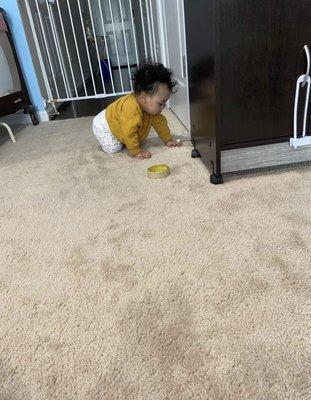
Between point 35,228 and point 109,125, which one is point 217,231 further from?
point 109,125

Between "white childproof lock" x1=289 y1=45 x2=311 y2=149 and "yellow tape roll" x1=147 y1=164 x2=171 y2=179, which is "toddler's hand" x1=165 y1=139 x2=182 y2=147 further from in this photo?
"white childproof lock" x1=289 y1=45 x2=311 y2=149

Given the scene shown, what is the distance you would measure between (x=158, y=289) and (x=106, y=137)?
97cm

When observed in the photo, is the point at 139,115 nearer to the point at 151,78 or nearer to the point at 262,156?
the point at 151,78

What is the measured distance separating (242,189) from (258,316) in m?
0.55

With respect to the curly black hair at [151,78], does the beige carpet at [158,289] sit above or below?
below

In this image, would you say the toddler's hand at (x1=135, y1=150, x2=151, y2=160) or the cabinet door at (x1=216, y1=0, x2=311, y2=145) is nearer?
the cabinet door at (x1=216, y1=0, x2=311, y2=145)

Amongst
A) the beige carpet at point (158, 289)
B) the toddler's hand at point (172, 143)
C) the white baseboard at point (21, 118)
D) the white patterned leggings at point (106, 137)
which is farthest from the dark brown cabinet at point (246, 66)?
the white baseboard at point (21, 118)

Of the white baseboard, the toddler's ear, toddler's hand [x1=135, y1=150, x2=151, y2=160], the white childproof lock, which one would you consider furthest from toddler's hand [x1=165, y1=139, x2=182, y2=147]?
the white baseboard

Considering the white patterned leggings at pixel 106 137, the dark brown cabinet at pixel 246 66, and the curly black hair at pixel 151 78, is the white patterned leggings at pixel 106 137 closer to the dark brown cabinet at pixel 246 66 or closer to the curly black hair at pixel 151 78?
the curly black hair at pixel 151 78

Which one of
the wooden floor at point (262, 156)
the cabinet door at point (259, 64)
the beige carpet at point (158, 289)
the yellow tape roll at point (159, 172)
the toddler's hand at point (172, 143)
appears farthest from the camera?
the toddler's hand at point (172, 143)

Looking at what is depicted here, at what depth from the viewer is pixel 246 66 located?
1.03 meters

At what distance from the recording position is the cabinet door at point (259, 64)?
97 cm

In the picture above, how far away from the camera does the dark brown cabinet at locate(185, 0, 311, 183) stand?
3.20 feet

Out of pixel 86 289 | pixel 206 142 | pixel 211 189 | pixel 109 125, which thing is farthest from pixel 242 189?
pixel 109 125
